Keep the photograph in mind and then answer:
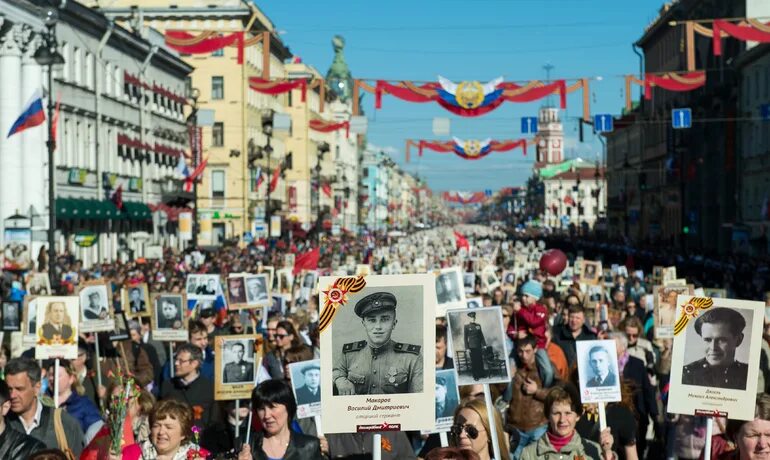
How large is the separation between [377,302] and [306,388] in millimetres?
3166

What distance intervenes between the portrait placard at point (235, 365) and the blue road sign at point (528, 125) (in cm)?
3323

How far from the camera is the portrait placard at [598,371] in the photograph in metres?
9.79

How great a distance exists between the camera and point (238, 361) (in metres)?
10.8

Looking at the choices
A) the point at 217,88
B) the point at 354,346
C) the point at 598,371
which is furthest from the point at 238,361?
the point at 217,88

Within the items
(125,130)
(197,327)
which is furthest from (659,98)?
(197,327)

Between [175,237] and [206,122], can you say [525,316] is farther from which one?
[175,237]

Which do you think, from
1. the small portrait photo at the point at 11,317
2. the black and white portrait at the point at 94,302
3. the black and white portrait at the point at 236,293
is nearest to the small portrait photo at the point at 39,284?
the black and white portrait at the point at 236,293

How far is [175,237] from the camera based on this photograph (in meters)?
70.6

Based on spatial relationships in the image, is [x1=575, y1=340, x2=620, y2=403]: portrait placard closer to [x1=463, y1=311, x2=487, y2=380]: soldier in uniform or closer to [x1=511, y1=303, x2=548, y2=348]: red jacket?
[x1=463, y1=311, x2=487, y2=380]: soldier in uniform

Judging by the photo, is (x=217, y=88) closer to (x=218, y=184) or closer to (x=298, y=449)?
(x=218, y=184)

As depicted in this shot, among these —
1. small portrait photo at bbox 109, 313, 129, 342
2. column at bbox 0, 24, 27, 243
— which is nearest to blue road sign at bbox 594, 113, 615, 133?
column at bbox 0, 24, 27, 243

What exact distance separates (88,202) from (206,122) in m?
5.30

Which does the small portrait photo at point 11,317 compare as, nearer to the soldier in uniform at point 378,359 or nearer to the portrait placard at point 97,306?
the portrait placard at point 97,306

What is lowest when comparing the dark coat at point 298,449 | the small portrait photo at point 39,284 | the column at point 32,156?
the dark coat at point 298,449
